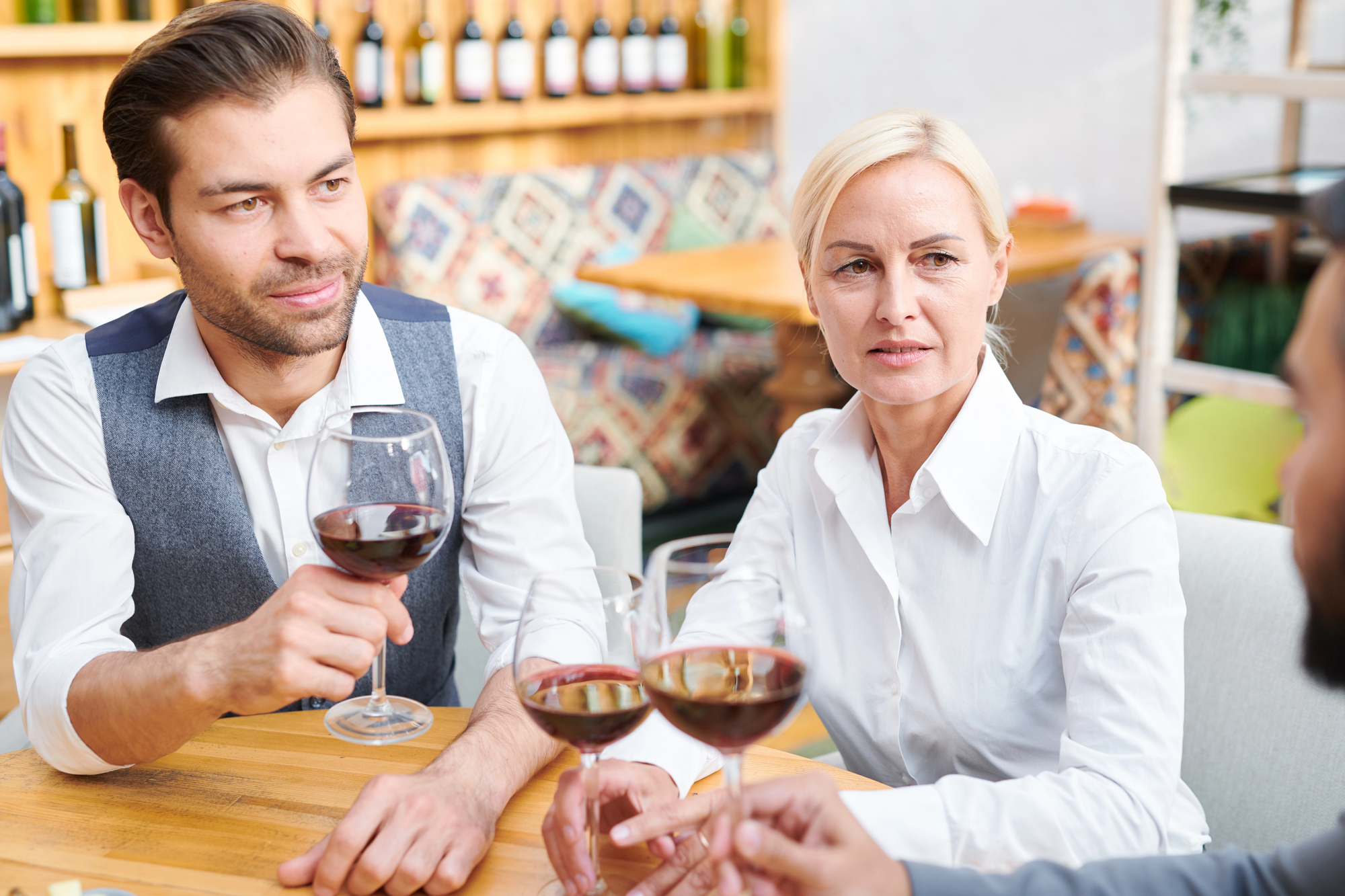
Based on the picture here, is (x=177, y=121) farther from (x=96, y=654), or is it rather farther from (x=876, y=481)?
(x=876, y=481)

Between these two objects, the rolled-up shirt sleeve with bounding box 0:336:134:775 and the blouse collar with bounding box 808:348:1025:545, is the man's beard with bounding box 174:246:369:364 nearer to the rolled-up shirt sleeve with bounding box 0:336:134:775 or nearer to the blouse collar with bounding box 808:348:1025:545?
the rolled-up shirt sleeve with bounding box 0:336:134:775

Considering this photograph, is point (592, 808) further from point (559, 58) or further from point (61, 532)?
point (559, 58)

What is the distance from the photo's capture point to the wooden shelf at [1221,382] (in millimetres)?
2758

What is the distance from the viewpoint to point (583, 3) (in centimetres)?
459

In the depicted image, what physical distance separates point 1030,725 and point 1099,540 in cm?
22

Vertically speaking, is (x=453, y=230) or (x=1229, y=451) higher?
(x=453, y=230)

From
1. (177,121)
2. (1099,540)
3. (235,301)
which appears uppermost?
(177,121)

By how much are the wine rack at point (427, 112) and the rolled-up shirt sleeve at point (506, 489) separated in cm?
174

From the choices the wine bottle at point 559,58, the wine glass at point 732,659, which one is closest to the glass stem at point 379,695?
the wine glass at point 732,659

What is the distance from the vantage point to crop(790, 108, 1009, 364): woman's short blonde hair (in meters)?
1.32

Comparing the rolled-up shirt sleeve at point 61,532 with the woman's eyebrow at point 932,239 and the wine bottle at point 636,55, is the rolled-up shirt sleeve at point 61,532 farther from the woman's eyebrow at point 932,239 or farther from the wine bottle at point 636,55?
the wine bottle at point 636,55

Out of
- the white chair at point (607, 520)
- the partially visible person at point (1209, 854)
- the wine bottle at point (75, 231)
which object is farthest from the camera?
the wine bottle at point (75, 231)

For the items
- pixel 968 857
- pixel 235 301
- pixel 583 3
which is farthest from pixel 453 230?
pixel 968 857

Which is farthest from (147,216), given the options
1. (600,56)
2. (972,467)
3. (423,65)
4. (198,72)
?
(600,56)
